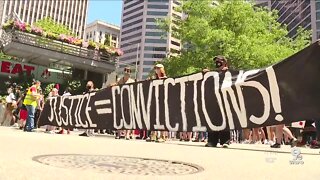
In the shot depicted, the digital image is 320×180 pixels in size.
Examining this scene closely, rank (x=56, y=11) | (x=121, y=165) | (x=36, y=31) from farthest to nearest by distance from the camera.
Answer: (x=56, y=11) → (x=36, y=31) → (x=121, y=165)

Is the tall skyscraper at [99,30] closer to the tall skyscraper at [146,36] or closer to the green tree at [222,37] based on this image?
the tall skyscraper at [146,36]

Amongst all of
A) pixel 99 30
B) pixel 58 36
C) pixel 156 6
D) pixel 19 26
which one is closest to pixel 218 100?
pixel 19 26

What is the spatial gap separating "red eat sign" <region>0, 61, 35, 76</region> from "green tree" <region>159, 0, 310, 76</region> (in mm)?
9614

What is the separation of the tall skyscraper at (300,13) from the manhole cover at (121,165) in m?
100

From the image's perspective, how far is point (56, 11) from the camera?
11831 centimetres

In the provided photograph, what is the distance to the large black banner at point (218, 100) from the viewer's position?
6.23 meters

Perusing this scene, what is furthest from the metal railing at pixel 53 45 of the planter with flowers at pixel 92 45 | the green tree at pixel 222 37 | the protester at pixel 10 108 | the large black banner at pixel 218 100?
the large black banner at pixel 218 100

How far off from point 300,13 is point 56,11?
74308 millimetres

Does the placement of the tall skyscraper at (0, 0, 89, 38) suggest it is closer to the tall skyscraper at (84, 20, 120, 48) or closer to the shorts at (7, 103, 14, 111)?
the tall skyscraper at (84, 20, 120, 48)

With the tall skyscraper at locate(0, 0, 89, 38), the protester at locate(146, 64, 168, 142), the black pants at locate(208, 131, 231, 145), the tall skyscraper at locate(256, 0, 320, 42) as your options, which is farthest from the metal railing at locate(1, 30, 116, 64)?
the tall skyscraper at locate(0, 0, 89, 38)

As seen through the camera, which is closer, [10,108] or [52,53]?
[10,108]

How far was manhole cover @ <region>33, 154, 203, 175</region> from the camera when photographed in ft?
Answer: 11.4

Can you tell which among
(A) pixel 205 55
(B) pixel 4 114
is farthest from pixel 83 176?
(A) pixel 205 55

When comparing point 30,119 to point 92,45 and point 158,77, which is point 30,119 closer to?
point 158,77
